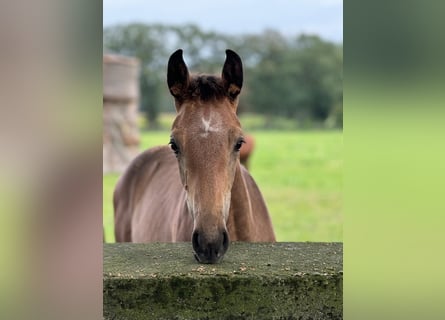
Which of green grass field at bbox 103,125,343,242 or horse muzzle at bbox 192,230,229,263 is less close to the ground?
horse muzzle at bbox 192,230,229,263

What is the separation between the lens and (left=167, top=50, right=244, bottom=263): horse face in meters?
2.20

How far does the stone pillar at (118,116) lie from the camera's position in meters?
15.1

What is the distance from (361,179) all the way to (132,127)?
1480 cm

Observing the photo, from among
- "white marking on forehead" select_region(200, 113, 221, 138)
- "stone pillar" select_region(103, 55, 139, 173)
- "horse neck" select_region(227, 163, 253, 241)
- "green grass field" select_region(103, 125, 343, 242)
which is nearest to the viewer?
"white marking on forehead" select_region(200, 113, 221, 138)

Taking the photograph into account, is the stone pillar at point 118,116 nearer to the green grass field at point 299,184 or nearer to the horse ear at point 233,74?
the green grass field at point 299,184

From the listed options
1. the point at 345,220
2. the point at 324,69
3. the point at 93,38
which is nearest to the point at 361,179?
the point at 345,220

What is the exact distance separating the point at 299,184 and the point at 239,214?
11.8 m

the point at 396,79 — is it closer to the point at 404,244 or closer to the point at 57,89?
the point at 404,244

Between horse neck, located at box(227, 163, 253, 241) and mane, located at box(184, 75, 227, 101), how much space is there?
0.45 m

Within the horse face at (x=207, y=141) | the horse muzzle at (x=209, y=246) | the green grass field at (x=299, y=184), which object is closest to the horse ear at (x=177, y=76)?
the horse face at (x=207, y=141)

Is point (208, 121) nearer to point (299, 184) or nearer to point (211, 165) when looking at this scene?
point (211, 165)

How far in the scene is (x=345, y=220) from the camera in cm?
103

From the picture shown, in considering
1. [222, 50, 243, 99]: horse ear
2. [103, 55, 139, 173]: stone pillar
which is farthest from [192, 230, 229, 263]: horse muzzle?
[103, 55, 139, 173]: stone pillar

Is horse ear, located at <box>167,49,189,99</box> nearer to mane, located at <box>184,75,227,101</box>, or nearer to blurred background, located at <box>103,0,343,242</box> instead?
mane, located at <box>184,75,227,101</box>
